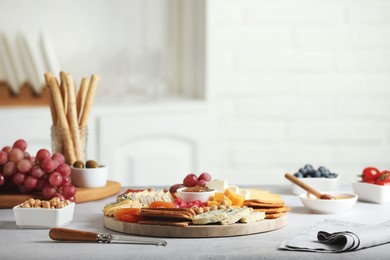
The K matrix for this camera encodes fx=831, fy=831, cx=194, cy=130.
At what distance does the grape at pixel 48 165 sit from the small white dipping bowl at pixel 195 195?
350mm

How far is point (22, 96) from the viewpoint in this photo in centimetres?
385

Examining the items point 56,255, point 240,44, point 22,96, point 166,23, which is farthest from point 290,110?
point 56,255

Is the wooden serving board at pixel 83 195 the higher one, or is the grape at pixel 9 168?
A: the grape at pixel 9 168

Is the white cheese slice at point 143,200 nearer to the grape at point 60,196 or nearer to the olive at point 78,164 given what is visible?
the grape at point 60,196

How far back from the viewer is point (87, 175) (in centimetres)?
246

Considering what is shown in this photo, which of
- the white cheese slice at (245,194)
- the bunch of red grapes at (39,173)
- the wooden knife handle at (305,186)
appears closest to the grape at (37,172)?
the bunch of red grapes at (39,173)

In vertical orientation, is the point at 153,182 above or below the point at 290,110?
below

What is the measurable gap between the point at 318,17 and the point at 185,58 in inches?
27.9

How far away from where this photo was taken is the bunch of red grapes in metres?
2.24

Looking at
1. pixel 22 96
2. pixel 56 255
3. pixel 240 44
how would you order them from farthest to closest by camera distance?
pixel 240 44, pixel 22 96, pixel 56 255

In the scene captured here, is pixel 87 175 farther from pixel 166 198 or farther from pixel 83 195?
pixel 166 198

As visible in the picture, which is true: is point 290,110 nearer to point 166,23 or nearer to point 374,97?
point 374,97

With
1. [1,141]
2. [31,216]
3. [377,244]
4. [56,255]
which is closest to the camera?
[56,255]

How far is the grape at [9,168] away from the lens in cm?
228
